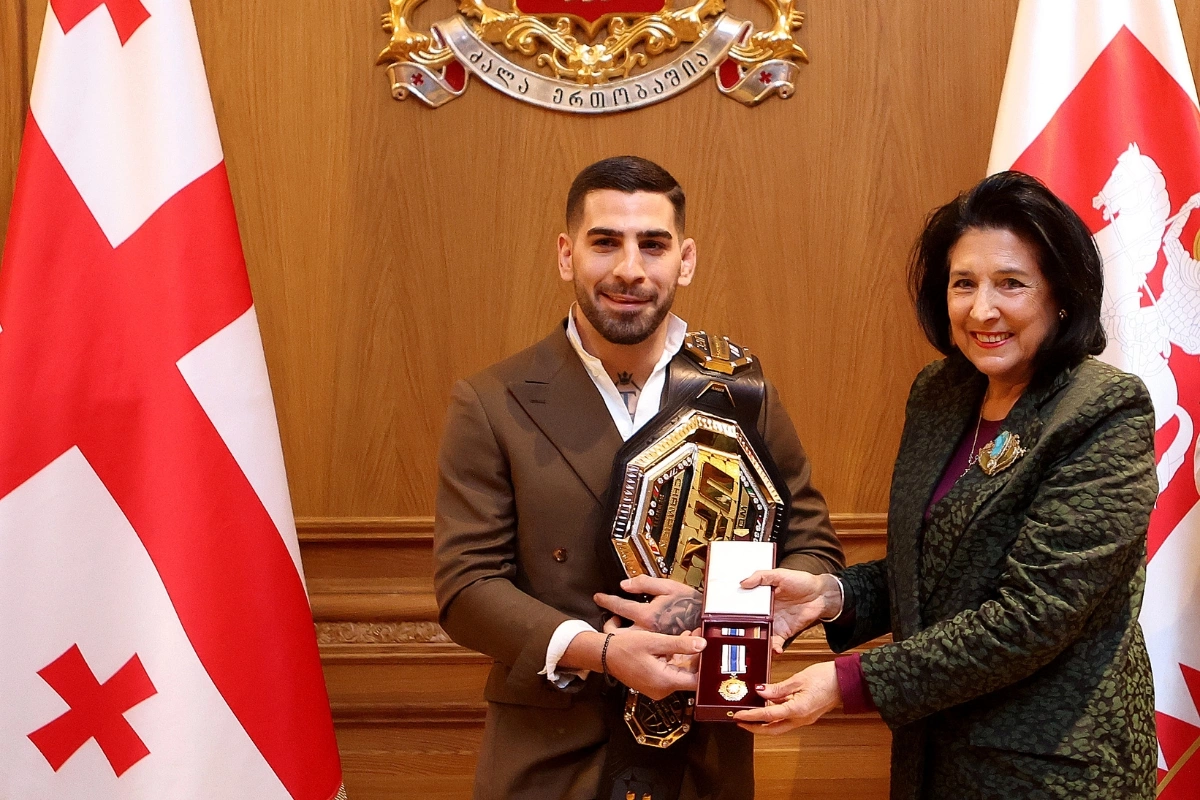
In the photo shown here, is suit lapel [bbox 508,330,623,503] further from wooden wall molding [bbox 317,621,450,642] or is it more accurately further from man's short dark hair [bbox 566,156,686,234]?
wooden wall molding [bbox 317,621,450,642]

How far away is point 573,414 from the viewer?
1916 millimetres

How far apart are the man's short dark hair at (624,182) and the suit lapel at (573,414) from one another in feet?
0.82

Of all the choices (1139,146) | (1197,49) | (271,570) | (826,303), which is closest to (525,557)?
(271,570)

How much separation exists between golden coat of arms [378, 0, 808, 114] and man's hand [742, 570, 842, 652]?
1.25 metres

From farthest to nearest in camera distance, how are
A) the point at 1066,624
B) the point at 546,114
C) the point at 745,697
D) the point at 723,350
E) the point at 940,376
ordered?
the point at 546,114 < the point at 723,350 < the point at 940,376 < the point at 745,697 < the point at 1066,624

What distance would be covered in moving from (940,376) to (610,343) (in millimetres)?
543

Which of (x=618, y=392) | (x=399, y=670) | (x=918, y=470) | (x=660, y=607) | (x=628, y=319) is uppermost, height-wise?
(x=628, y=319)

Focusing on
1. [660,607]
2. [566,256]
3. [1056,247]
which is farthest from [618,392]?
[1056,247]

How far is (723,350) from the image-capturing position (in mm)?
2008

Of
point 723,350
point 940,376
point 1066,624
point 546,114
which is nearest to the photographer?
point 1066,624

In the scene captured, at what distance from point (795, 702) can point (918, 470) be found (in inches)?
15.7

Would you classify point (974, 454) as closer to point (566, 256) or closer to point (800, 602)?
point (800, 602)

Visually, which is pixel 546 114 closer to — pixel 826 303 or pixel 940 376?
pixel 826 303

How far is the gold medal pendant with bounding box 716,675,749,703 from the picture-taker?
1637mm
